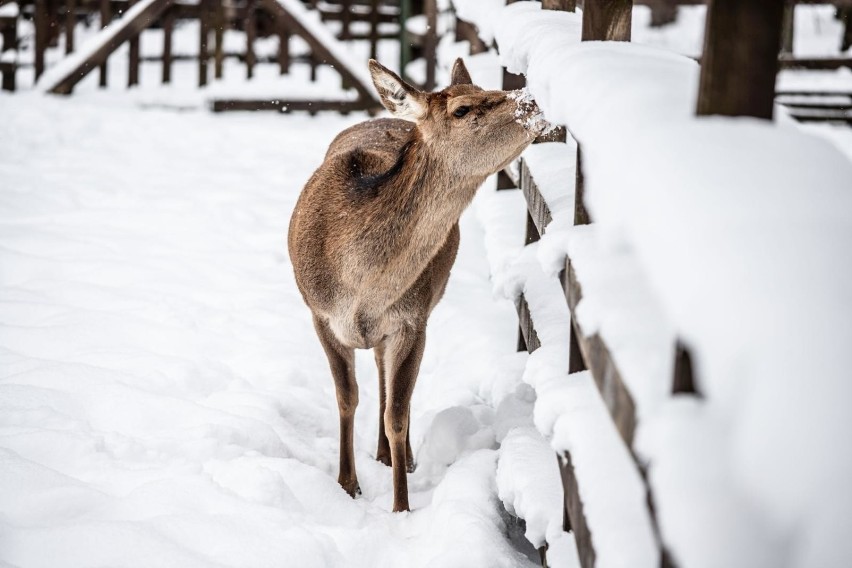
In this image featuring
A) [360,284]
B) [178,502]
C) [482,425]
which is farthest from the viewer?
[482,425]

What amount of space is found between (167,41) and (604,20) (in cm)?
1103

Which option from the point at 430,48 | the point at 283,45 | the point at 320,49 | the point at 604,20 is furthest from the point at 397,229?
Result: the point at 283,45

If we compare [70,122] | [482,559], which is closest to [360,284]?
[482,559]

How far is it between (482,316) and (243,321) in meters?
1.37

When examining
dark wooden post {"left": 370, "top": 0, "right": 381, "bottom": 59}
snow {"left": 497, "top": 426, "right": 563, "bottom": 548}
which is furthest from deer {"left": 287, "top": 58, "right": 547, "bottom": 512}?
dark wooden post {"left": 370, "top": 0, "right": 381, "bottom": 59}

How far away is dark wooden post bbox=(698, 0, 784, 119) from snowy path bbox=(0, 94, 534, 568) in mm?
1825

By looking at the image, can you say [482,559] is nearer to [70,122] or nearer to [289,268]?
[289,268]

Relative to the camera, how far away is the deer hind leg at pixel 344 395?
4016mm

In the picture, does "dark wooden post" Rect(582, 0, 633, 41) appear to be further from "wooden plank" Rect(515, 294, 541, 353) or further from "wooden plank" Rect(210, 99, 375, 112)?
"wooden plank" Rect(210, 99, 375, 112)

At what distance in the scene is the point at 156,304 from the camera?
5.40m

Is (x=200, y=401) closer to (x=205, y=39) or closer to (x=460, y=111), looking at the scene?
(x=460, y=111)

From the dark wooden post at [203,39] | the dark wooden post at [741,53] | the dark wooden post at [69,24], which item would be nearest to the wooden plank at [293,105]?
the dark wooden post at [203,39]

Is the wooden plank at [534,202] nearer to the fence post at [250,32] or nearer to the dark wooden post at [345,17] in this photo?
the fence post at [250,32]

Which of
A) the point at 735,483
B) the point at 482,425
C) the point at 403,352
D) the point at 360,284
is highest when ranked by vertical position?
the point at 735,483
